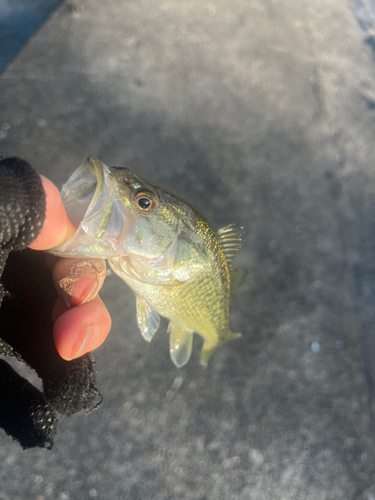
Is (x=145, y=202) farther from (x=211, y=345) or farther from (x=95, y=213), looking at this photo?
(x=211, y=345)

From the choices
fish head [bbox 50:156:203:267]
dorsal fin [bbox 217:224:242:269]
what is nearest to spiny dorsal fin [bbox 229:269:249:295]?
dorsal fin [bbox 217:224:242:269]

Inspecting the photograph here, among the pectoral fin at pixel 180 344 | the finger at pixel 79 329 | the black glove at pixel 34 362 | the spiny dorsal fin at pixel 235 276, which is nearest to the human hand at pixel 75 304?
the finger at pixel 79 329

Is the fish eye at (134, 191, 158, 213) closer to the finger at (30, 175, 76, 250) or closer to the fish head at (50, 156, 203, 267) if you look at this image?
the fish head at (50, 156, 203, 267)

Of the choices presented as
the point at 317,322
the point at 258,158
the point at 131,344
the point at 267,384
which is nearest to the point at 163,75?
the point at 258,158

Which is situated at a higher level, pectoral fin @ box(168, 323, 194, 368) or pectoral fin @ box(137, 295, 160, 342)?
pectoral fin @ box(137, 295, 160, 342)

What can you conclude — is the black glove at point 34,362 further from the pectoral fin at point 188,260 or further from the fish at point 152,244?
the pectoral fin at point 188,260

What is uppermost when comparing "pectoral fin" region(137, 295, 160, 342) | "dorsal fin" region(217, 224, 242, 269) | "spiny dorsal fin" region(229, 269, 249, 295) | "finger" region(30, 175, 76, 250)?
"finger" region(30, 175, 76, 250)

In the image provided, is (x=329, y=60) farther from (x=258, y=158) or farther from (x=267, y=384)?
(x=267, y=384)
